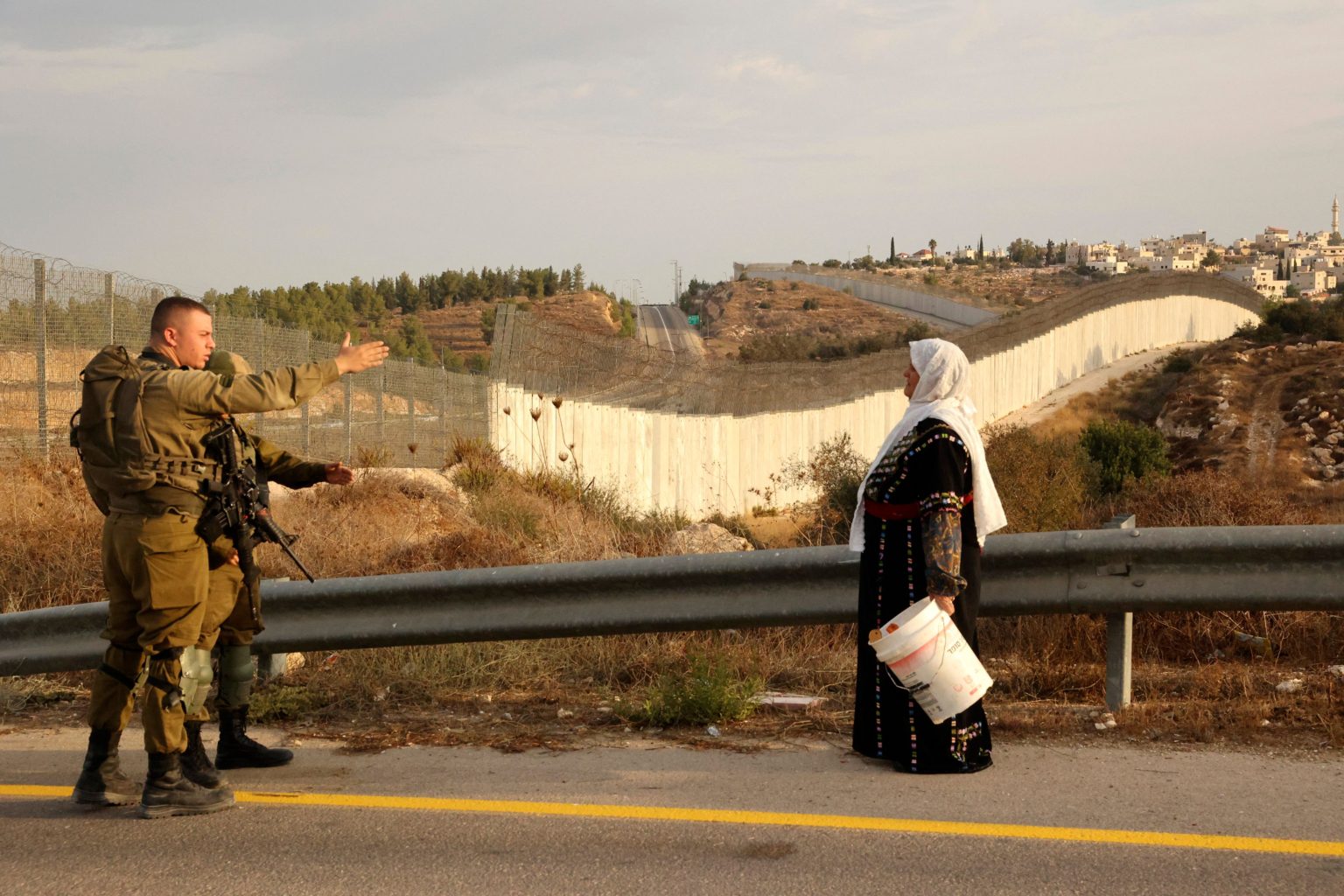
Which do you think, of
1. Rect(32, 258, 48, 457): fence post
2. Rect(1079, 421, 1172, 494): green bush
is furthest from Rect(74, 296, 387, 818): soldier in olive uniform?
Rect(1079, 421, 1172, 494): green bush

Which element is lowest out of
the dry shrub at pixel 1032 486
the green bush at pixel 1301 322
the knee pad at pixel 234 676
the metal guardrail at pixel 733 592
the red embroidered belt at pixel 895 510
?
the dry shrub at pixel 1032 486

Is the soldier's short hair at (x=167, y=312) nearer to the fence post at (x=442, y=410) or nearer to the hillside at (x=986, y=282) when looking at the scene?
the fence post at (x=442, y=410)

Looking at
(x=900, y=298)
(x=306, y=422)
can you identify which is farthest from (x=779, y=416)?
(x=900, y=298)

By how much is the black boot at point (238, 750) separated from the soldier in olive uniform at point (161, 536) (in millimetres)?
504

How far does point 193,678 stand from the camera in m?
5.36

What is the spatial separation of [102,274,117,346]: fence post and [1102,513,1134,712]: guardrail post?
12.9 m

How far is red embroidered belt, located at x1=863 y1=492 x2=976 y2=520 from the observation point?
573 centimetres

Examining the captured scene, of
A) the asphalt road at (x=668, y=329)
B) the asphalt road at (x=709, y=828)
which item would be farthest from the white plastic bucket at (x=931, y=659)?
the asphalt road at (x=668, y=329)

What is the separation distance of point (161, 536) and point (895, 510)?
9.63ft

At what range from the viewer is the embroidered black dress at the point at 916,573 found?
5.58 metres

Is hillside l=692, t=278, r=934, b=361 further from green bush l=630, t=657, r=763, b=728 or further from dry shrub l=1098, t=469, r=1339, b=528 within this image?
green bush l=630, t=657, r=763, b=728

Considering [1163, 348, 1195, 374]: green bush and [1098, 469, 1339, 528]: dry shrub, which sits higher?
[1163, 348, 1195, 374]: green bush

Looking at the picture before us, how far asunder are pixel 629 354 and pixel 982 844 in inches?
1021

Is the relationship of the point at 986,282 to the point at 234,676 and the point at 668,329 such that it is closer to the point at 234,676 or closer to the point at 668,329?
the point at 668,329
